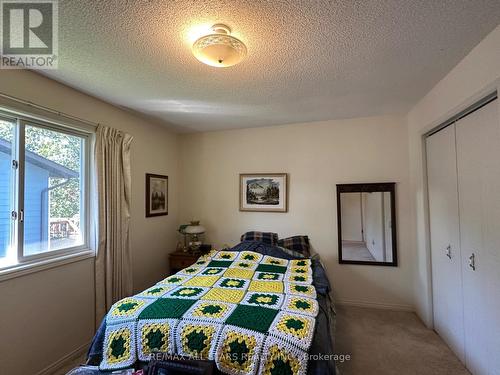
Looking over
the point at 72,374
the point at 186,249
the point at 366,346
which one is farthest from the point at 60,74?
the point at 366,346

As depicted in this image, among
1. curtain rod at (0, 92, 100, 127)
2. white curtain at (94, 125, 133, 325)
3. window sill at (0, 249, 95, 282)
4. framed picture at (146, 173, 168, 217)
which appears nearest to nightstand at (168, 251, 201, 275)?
framed picture at (146, 173, 168, 217)

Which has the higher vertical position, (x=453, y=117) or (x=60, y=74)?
(x=60, y=74)

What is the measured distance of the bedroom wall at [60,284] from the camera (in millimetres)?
1796

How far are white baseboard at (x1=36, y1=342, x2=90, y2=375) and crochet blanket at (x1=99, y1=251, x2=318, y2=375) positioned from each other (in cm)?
91

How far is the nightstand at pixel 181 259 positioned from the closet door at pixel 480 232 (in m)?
2.86

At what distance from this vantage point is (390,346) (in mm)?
2264

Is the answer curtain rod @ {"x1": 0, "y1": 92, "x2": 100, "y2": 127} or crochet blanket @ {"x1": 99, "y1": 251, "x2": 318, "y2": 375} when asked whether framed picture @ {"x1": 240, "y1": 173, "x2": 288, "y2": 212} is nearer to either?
crochet blanket @ {"x1": 99, "y1": 251, "x2": 318, "y2": 375}

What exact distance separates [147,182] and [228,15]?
2.39 m

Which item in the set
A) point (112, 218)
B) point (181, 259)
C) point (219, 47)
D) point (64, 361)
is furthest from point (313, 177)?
point (64, 361)

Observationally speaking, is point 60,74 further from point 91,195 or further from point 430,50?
point 430,50

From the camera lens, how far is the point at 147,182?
3215 mm

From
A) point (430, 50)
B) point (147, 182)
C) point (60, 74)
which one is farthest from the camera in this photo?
point (147, 182)

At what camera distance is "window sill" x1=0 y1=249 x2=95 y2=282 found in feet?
5.81

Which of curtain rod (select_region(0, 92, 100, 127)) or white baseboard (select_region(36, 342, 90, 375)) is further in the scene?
white baseboard (select_region(36, 342, 90, 375))
